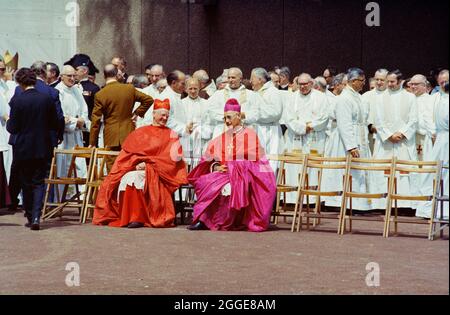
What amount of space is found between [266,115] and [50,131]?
3.17 metres

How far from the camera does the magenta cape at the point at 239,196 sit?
14.3 m

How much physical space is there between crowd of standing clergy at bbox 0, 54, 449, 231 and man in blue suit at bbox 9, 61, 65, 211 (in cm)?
1

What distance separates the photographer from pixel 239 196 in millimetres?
14258

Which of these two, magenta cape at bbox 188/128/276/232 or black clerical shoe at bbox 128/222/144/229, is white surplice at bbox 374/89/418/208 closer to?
magenta cape at bbox 188/128/276/232

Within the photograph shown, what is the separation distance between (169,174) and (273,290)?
5665 millimetres

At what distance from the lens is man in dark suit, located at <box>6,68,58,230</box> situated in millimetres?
14391

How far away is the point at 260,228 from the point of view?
1430 cm

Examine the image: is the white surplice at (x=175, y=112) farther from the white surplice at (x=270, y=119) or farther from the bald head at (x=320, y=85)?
the bald head at (x=320, y=85)

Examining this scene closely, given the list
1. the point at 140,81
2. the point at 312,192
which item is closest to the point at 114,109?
the point at 140,81

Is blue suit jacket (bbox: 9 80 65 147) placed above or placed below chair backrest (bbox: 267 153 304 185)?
above

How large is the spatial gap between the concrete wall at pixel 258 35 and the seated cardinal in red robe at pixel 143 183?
280 inches

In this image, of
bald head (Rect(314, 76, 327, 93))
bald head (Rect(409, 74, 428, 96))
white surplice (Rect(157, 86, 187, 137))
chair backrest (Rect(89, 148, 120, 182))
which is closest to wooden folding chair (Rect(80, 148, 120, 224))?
chair backrest (Rect(89, 148, 120, 182))

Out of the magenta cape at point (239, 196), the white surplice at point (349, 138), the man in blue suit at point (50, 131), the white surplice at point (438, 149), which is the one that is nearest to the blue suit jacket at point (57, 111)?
the man in blue suit at point (50, 131)

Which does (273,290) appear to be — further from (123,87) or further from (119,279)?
(123,87)
